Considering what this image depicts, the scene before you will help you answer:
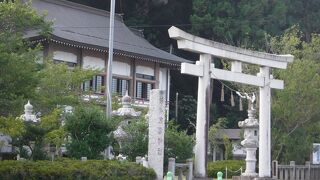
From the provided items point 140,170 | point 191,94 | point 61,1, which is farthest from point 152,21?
point 140,170

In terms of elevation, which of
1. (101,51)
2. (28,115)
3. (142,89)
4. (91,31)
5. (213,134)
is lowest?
(213,134)

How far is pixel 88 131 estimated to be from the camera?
25703 mm

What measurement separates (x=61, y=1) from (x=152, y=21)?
13.3 meters

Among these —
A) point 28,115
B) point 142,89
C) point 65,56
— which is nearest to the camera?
point 28,115

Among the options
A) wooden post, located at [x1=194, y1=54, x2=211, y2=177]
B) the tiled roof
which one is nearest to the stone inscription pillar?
wooden post, located at [x1=194, y1=54, x2=211, y2=177]

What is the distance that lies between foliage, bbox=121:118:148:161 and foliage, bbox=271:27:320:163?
10.5 m

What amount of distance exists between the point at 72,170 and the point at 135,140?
760cm

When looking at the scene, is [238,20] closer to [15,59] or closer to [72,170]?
[15,59]

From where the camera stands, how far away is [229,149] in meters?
41.4

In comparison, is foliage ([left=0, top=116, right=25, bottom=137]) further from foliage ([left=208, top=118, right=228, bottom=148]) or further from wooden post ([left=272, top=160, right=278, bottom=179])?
foliage ([left=208, top=118, right=228, bottom=148])

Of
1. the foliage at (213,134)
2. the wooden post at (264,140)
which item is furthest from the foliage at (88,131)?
the foliage at (213,134)

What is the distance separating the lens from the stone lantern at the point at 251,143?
1190 inches

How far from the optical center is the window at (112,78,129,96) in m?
44.7

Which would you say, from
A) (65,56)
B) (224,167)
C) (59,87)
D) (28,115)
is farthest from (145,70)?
(28,115)
